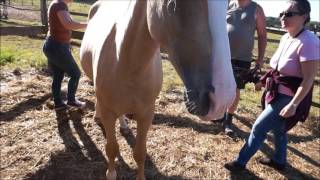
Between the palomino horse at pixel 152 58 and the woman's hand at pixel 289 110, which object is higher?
the palomino horse at pixel 152 58

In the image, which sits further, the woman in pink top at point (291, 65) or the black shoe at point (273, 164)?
the black shoe at point (273, 164)

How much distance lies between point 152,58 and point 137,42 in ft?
0.73

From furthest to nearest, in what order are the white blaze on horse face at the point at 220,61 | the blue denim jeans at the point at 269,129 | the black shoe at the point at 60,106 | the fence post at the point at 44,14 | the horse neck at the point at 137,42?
the fence post at the point at 44,14
the black shoe at the point at 60,106
the blue denim jeans at the point at 269,129
the horse neck at the point at 137,42
the white blaze on horse face at the point at 220,61

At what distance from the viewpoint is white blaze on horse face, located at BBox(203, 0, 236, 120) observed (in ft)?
4.78

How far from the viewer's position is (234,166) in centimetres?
388

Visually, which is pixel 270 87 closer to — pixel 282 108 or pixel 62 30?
pixel 282 108

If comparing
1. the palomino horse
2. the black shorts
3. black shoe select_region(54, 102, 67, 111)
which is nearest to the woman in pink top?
the black shorts

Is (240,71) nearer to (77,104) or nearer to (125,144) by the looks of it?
(125,144)

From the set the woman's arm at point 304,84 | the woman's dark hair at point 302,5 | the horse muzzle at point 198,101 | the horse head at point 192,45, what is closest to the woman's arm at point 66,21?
the woman's dark hair at point 302,5

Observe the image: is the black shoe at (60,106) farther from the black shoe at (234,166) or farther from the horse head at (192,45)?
the horse head at (192,45)

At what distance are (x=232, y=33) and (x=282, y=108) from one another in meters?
1.30

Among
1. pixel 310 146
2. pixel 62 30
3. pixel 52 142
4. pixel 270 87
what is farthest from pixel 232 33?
pixel 52 142

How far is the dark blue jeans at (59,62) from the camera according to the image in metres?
4.69

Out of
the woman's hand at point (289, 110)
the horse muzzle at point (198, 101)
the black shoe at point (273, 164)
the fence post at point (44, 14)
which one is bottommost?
the black shoe at point (273, 164)
